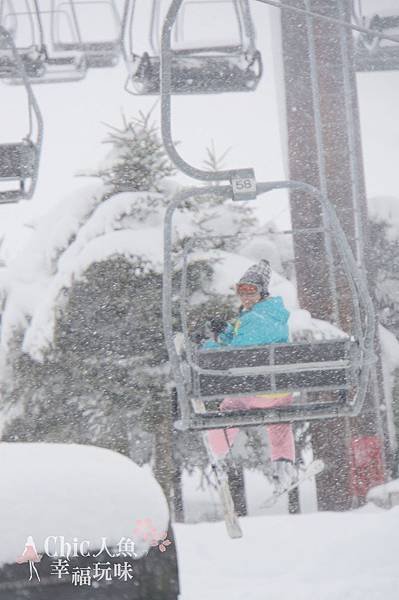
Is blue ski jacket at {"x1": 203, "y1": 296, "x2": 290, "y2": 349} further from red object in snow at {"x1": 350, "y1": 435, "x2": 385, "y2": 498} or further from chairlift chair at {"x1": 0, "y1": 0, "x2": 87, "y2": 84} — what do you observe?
red object in snow at {"x1": 350, "y1": 435, "x2": 385, "y2": 498}

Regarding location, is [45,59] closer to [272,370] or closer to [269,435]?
[269,435]

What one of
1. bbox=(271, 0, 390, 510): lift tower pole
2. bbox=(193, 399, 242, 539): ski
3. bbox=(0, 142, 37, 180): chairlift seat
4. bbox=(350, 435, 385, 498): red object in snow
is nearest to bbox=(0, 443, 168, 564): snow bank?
bbox=(0, 142, 37, 180): chairlift seat

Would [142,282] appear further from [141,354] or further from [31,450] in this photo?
[31,450]

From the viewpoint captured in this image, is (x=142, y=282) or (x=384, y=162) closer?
(x=142, y=282)

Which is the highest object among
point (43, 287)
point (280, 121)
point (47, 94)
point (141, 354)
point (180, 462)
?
point (47, 94)

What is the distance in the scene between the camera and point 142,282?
646cm

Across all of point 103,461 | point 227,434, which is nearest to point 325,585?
point 227,434

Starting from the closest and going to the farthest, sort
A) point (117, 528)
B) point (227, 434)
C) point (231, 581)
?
point (117, 528), point (227, 434), point (231, 581)

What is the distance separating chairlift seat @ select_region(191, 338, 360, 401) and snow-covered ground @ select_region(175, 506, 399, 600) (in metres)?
1.14

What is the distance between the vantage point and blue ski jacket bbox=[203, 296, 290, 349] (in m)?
3.73

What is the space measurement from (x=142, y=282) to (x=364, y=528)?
2.39 meters

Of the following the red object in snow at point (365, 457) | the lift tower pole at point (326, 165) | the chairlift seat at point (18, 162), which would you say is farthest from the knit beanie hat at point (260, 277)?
the red object in snow at point (365, 457)

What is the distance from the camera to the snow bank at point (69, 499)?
7.13ft

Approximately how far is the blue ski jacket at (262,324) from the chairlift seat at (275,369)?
0.37m
